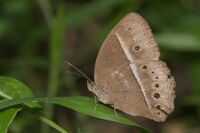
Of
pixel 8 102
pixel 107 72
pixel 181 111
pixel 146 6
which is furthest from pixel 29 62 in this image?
pixel 8 102

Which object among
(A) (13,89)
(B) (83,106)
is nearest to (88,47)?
(A) (13,89)

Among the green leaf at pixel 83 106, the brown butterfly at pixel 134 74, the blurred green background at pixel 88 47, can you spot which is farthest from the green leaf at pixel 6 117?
the blurred green background at pixel 88 47

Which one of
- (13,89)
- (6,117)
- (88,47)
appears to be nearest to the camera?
(6,117)

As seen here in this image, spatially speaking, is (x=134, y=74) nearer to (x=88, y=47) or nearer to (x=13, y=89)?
(x=13, y=89)

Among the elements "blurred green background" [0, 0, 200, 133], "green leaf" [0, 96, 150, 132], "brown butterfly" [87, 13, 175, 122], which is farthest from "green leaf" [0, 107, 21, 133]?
"blurred green background" [0, 0, 200, 133]

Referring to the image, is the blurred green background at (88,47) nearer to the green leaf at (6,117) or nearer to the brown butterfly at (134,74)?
the brown butterfly at (134,74)

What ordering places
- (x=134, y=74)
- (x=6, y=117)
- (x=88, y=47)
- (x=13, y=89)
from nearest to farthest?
1. (x=6, y=117)
2. (x=13, y=89)
3. (x=134, y=74)
4. (x=88, y=47)

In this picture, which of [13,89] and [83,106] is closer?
[83,106]
